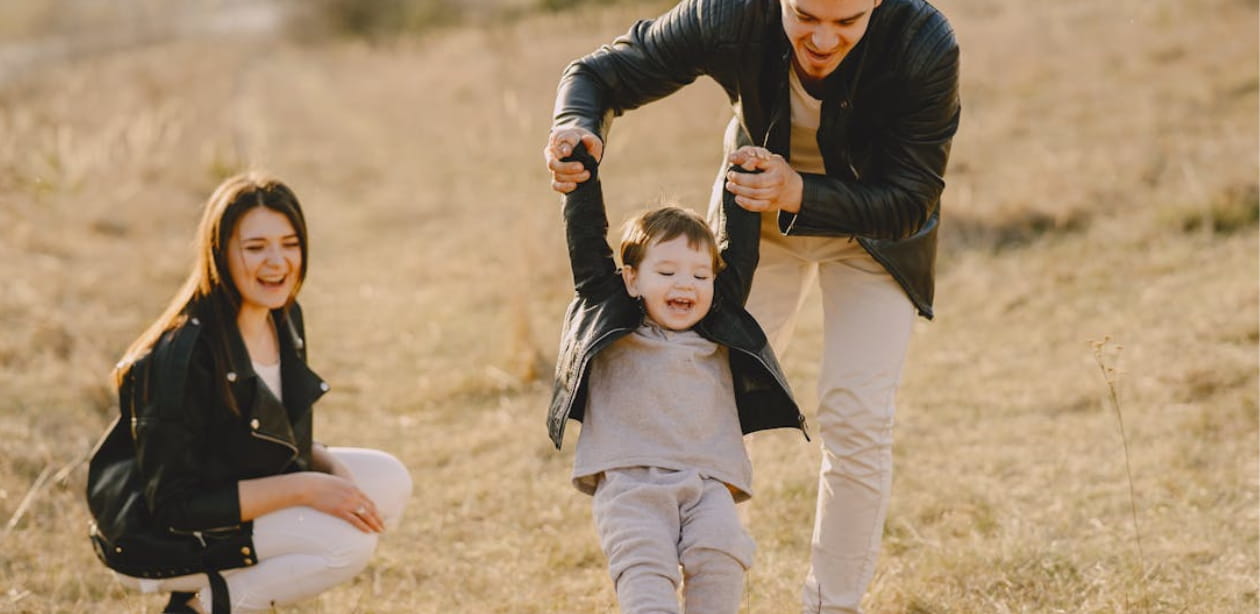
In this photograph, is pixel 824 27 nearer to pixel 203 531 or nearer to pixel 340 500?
pixel 340 500

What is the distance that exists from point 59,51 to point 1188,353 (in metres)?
26.8

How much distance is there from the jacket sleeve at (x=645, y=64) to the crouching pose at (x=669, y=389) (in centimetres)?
33

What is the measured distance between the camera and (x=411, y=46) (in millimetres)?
21422

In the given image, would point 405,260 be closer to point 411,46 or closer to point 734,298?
point 734,298

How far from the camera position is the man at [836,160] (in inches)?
118

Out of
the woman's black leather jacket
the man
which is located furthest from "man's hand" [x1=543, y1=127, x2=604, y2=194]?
the woman's black leather jacket

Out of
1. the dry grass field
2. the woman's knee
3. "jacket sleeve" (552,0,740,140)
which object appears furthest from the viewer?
the dry grass field

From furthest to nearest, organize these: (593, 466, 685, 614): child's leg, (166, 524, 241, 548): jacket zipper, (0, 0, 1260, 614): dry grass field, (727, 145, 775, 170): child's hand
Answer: (0, 0, 1260, 614): dry grass field, (166, 524, 241, 548): jacket zipper, (727, 145, 775, 170): child's hand, (593, 466, 685, 614): child's leg

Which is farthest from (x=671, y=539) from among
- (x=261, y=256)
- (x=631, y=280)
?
(x=261, y=256)

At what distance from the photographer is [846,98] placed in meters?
3.12

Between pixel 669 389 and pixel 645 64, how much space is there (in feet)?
3.00

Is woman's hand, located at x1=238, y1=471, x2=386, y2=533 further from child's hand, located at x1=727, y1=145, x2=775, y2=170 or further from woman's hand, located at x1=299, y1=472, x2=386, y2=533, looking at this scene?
child's hand, located at x1=727, y1=145, x2=775, y2=170

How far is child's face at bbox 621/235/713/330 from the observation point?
2.99m

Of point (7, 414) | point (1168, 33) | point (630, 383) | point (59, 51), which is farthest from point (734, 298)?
point (59, 51)
